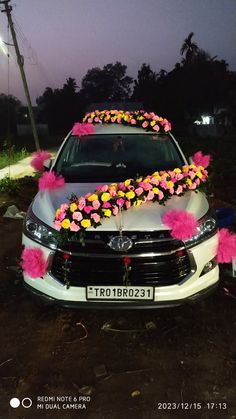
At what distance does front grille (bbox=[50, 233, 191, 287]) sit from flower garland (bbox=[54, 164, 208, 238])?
0.18 meters

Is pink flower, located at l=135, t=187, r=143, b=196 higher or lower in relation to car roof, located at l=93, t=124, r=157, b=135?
lower

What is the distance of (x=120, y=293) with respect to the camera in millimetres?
3166

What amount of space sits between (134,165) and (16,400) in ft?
8.71

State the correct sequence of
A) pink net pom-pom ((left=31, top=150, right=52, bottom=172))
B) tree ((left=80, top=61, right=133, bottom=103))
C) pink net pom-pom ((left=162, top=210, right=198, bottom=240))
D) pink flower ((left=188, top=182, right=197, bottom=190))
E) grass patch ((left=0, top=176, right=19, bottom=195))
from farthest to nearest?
tree ((left=80, top=61, right=133, bottom=103)), grass patch ((left=0, top=176, right=19, bottom=195)), pink net pom-pom ((left=31, top=150, right=52, bottom=172)), pink flower ((left=188, top=182, right=197, bottom=190)), pink net pom-pom ((left=162, top=210, right=198, bottom=240))

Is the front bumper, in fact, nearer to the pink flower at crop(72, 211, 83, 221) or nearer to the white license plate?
the white license plate

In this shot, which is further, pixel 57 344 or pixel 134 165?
pixel 134 165

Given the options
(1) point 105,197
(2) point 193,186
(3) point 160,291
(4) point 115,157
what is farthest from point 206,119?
(3) point 160,291

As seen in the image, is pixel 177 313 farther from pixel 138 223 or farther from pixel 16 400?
pixel 16 400

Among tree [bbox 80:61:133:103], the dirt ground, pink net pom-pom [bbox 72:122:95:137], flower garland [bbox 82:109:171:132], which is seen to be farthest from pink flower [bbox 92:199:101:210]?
tree [bbox 80:61:133:103]

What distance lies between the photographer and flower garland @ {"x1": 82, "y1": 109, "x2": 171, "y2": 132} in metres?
5.04

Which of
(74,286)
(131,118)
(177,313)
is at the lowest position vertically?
(177,313)

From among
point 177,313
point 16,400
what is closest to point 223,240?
point 177,313

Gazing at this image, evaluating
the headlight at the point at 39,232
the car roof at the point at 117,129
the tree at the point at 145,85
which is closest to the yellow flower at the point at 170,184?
the headlight at the point at 39,232

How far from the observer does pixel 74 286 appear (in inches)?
127
